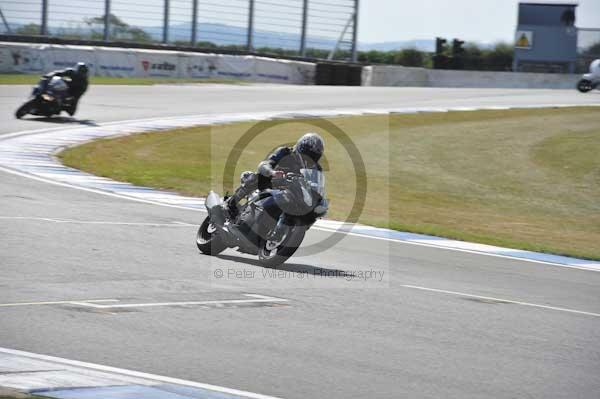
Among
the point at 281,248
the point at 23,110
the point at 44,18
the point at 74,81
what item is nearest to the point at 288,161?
the point at 281,248

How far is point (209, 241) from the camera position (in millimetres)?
11180

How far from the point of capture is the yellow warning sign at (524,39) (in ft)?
218

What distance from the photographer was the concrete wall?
48344mm

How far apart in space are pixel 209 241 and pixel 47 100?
1524 centimetres

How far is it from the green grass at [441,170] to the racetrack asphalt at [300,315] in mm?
3705

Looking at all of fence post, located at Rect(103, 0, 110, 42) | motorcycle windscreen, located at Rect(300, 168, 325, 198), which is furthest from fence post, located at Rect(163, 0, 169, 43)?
motorcycle windscreen, located at Rect(300, 168, 325, 198)

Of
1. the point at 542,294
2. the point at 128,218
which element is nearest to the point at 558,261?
the point at 542,294

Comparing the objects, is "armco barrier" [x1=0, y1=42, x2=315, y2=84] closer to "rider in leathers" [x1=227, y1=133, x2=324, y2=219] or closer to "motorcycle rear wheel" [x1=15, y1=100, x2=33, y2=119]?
"motorcycle rear wheel" [x1=15, y1=100, x2=33, y2=119]

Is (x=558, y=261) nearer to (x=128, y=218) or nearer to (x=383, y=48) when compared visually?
(x=128, y=218)

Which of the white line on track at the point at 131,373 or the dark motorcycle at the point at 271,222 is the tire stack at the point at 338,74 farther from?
the white line on track at the point at 131,373

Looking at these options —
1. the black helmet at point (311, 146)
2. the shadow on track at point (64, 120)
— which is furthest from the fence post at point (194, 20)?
the black helmet at point (311, 146)

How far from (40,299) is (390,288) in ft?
12.1

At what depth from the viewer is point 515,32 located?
220 feet

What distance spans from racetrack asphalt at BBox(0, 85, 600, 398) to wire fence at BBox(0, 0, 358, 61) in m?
23.1
